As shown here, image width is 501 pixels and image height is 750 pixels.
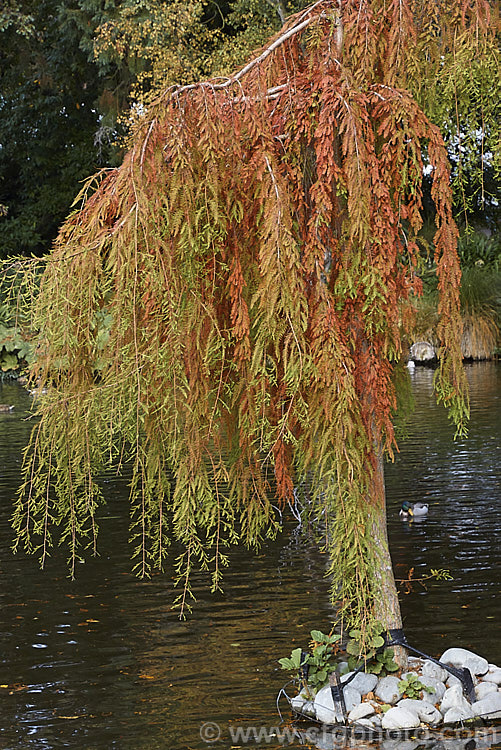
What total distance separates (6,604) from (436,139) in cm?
506

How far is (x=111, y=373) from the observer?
423cm

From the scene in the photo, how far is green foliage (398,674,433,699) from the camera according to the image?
4777 millimetres

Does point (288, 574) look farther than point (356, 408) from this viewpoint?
Yes

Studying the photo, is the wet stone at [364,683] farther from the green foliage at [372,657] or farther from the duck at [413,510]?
the duck at [413,510]

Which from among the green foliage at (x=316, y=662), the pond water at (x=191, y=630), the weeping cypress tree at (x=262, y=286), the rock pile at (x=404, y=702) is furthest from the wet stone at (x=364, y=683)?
the weeping cypress tree at (x=262, y=286)

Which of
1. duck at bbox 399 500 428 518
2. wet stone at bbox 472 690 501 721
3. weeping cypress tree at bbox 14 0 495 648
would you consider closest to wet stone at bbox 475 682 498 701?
wet stone at bbox 472 690 501 721

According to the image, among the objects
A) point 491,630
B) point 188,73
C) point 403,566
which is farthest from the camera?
point 188,73

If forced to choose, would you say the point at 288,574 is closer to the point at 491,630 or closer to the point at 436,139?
the point at 491,630

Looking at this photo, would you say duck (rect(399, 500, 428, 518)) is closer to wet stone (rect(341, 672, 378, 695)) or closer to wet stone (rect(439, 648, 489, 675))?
wet stone (rect(439, 648, 489, 675))

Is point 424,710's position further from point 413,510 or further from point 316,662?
point 413,510

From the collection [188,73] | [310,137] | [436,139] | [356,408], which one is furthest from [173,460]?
[188,73]

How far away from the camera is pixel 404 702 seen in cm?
473

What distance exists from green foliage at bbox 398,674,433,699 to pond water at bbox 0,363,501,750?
31cm

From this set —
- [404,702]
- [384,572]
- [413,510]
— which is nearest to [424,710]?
[404,702]
